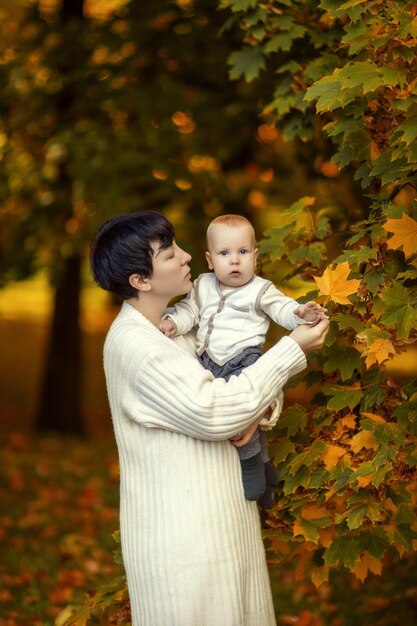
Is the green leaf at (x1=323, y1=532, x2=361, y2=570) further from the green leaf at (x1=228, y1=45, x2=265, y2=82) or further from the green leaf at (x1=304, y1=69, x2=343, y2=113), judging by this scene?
the green leaf at (x1=228, y1=45, x2=265, y2=82)

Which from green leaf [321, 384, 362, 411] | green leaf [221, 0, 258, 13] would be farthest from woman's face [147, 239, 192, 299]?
green leaf [221, 0, 258, 13]

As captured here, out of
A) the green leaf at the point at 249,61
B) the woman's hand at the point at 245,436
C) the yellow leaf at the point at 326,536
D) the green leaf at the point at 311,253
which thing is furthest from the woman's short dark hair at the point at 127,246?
the green leaf at the point at 249,61

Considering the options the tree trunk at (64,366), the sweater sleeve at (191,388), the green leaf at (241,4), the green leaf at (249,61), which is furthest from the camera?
the tree trunk at (64,366)

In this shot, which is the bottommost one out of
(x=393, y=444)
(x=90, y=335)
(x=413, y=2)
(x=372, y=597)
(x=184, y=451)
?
(x=90, y=335)

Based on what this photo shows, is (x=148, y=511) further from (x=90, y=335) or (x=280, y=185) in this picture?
(x=90, y=335)

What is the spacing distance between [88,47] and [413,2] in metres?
4.99

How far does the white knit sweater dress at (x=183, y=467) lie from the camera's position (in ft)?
10.1

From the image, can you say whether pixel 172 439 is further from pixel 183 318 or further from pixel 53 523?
pixel 53 523

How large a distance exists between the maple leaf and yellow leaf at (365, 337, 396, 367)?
0.19 m

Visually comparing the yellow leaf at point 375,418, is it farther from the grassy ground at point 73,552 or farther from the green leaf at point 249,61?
the green leaf at point 249,61

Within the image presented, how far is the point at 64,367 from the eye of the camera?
10484 millimetres

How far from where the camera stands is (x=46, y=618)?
17.5ft

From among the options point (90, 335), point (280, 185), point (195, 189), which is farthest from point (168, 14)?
point (90, 335)

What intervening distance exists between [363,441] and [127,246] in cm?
121
